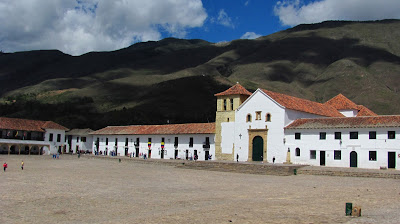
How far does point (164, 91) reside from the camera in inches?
4050

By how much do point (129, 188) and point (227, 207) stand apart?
756 cm

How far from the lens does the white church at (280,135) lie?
103 ft

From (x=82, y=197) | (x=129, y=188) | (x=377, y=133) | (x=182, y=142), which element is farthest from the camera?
(x=182, y=142)

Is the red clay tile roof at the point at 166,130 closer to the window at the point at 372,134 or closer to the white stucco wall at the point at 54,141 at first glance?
the white stucco wall at the point at 54,141

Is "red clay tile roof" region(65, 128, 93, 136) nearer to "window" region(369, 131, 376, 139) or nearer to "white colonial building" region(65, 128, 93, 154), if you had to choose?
"white colonial building" region(65, 128, 93, 154)

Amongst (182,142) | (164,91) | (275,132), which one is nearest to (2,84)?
(164,91)

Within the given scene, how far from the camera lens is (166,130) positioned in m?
48.4

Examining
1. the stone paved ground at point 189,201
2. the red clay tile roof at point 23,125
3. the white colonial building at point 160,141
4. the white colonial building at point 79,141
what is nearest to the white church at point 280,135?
the white colonial building at point 160,141

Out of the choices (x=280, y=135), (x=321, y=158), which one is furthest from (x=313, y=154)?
(x=280, y=135)

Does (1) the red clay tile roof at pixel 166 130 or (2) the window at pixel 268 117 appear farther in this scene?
(1) the red clay tile roof at pixel 166 130

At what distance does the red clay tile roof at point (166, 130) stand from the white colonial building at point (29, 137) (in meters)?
7.35

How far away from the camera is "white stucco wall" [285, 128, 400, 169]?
30688 mm

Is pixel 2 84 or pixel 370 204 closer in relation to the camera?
pixel 370 204

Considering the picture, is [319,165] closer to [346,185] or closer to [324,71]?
[346,185]
